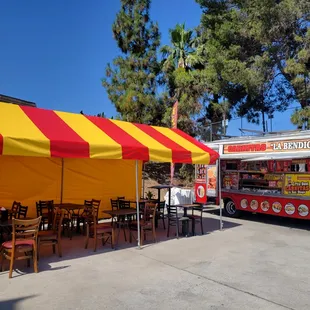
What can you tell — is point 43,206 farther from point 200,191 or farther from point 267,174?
point 267,174

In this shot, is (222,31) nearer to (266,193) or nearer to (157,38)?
(157,38)

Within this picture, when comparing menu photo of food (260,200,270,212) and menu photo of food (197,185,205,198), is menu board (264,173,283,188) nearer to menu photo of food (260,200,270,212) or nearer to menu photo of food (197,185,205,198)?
menu photo of food (260,200,270,212)

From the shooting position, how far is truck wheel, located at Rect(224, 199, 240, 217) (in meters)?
12.1

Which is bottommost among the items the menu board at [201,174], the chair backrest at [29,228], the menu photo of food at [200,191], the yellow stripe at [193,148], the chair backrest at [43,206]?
the chair backrest at [29,228]

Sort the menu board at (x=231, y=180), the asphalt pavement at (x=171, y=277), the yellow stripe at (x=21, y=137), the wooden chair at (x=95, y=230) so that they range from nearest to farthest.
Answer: the asphalt pavement at (x=171, y=277) < the yellow stripe at (x=21, y=137) < the wooden chair at (x=95, y=230) < the menu board at (x=231, y=180)

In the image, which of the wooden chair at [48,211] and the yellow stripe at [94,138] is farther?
the wooden chair at [48,211]

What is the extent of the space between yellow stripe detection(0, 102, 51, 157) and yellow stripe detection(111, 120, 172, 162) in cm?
239

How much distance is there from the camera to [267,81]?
18.8 meters

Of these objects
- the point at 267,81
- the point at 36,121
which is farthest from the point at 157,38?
the point at 36,121

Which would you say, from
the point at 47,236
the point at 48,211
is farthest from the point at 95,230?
the point at 48,211

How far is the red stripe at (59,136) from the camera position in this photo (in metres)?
6.07

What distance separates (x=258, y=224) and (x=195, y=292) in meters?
6.80

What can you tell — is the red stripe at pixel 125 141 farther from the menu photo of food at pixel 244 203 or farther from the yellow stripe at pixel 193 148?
the menu photo of food at pixel 244 203

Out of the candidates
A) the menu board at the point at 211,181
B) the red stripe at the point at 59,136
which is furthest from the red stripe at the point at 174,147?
the menu board at the point at 211,181
